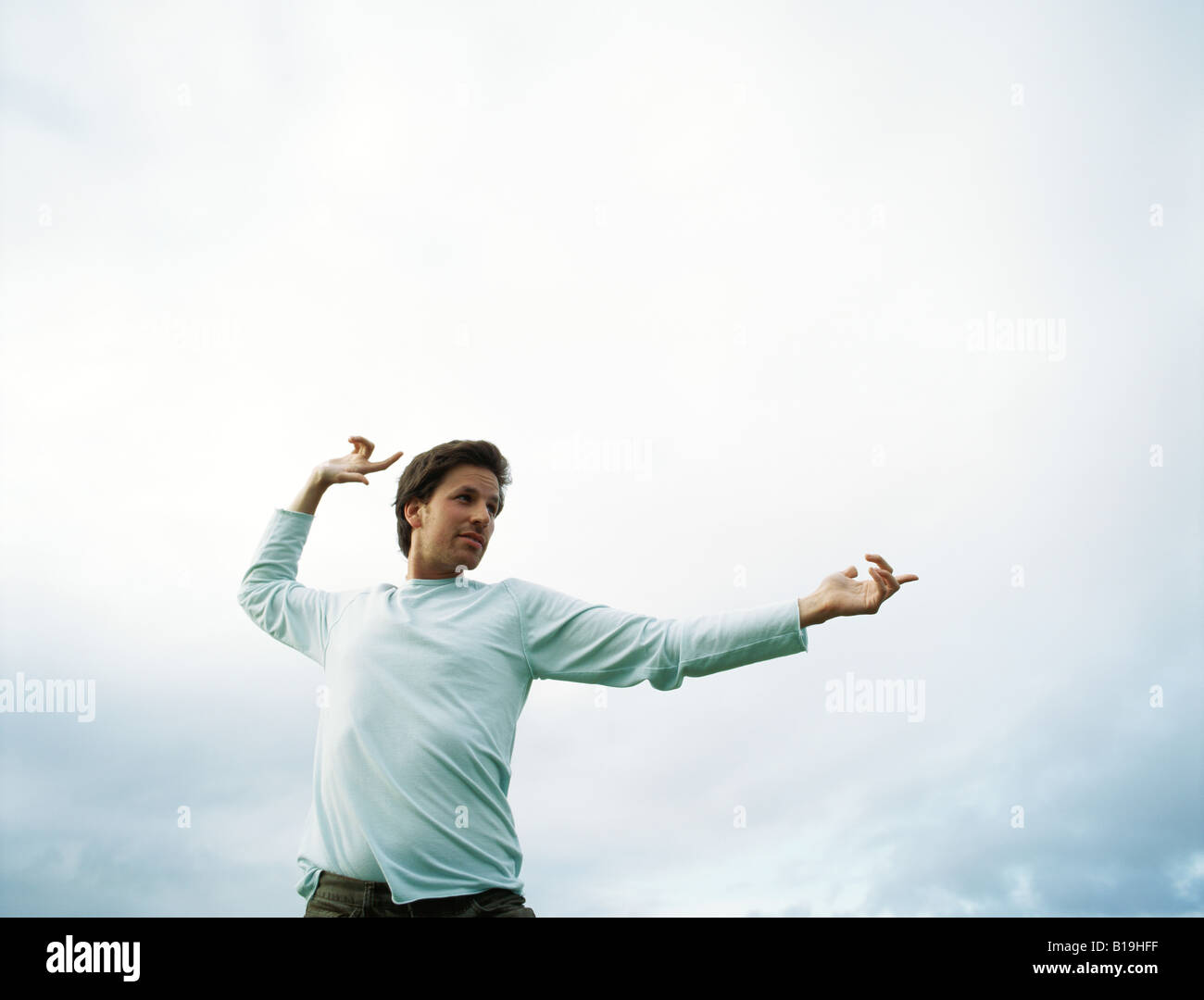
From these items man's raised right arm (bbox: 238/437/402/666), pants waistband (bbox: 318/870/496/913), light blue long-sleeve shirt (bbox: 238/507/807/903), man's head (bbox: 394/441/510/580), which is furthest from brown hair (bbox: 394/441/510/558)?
pants waistband (bbox: 318/870/496/913)

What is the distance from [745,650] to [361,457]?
100 inches

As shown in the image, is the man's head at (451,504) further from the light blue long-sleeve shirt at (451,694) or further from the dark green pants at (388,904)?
the dark green pants at (388,904)

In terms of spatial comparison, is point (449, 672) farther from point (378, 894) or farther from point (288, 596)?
point (288, 596)

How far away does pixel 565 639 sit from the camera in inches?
195

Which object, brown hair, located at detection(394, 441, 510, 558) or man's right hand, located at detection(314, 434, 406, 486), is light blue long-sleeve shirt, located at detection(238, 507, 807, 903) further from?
man's right hand, located at detection(314, 434, 406, 486)

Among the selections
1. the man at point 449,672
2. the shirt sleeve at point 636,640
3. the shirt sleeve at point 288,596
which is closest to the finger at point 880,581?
the man at point 449,672

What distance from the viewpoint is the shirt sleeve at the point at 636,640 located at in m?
4.51

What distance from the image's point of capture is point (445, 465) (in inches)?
213

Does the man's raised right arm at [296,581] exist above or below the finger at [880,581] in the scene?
above

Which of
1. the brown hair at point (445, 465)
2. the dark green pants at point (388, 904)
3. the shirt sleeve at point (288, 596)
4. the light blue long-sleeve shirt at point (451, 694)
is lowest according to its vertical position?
the dark green pants at point (388, 904)

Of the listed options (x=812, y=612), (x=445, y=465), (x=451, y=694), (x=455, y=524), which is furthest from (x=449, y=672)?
(x=812, y=612)

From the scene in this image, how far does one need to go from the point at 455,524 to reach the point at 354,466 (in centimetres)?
86
